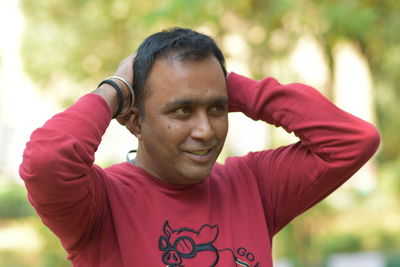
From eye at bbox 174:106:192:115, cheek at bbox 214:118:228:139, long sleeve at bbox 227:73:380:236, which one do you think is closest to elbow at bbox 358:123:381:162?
long sleeve at bbox 227:73:380:236

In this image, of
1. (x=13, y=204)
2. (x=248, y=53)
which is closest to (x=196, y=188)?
(x=248, y=53)

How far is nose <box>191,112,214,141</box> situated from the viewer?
2.48m

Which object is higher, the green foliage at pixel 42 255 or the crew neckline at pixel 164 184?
the green foliage at pixel 42 255

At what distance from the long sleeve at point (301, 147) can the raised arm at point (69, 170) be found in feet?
2.07

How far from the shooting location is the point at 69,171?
7.38 ft

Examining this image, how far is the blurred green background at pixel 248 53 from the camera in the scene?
5.96 metres

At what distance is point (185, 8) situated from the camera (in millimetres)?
5504

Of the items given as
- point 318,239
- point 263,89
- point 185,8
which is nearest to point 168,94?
point 263,89

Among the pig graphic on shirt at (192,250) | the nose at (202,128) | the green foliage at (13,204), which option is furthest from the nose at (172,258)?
the green foliage at (13,204)

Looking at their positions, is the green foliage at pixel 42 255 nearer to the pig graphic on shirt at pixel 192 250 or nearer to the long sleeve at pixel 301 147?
the long sleeve at pixel 301 147

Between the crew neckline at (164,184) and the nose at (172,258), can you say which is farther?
the crew neckline at (164,184)

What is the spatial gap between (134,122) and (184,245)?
1.59ft

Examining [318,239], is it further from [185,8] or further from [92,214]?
[92,214]

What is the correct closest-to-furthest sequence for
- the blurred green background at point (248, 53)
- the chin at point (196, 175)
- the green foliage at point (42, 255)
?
1. the chin at point (196, 175)
2. the blurred green background at point (248, 53)
3. the green foliage at point (42, 255)
